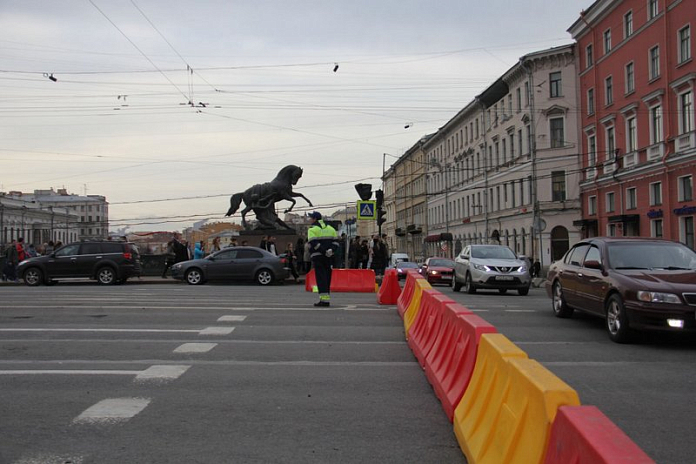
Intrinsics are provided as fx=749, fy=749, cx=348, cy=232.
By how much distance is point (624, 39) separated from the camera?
137 ft

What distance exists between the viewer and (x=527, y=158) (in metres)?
57.7

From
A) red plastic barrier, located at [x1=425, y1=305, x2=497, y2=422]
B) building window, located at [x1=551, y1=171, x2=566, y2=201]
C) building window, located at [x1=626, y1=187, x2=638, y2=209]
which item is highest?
building window, located at [x1=551, y1=171, x2=566, y2=201]

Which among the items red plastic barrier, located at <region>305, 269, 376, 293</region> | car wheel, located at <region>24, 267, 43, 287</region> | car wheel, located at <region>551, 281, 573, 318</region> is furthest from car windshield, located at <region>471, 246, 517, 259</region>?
car wheel, located at <region>24, 267, 43, 287</region>

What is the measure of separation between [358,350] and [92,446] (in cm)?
Answer: 472

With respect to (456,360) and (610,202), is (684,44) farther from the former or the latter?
(456,360)

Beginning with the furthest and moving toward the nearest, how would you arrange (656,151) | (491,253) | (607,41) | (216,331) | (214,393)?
(607,41), (656,151), (491,253), (216,331), (214,393)

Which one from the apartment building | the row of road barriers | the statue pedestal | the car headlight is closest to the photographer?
the row of road barriers

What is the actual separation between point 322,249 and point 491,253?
9.31 meters

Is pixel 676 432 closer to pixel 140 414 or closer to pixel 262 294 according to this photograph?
pixel 140 414

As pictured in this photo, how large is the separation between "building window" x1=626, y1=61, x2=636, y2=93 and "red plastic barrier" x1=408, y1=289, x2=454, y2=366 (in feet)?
116

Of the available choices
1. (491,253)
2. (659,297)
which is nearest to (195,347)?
(659,297)

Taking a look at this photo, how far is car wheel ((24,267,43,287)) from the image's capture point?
80.7 ft

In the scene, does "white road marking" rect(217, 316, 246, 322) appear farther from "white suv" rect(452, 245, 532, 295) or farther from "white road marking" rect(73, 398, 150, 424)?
"white suv" rect(452, 245, 532, 295)

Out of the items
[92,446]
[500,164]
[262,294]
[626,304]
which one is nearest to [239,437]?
[92,446]
